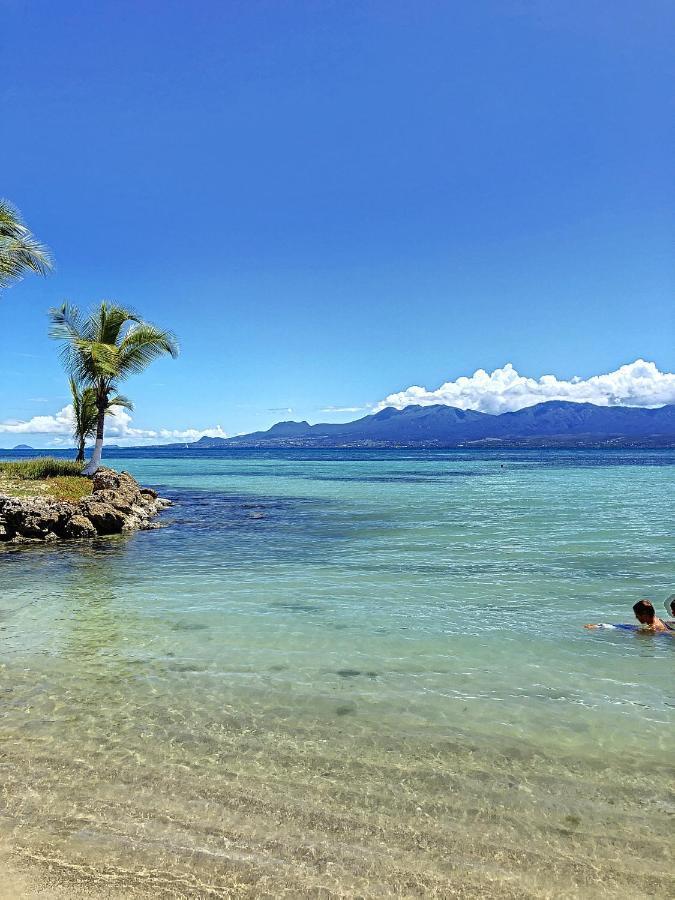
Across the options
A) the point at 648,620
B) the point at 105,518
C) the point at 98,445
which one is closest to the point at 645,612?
the point at 648,620

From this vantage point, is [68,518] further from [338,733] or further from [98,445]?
[338,733]

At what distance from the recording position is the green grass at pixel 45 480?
82.6ft

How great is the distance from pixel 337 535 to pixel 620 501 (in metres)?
20.9

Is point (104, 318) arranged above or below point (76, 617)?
above

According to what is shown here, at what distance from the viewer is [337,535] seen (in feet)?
70.7

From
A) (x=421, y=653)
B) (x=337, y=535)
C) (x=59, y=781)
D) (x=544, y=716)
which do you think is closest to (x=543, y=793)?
(x=544, y=716)

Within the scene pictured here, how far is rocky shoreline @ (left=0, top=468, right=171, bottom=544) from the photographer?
798 inches

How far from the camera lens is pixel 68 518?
21344mm

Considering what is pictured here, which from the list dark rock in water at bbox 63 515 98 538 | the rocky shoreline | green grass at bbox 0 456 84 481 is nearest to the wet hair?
the rocky shoreline

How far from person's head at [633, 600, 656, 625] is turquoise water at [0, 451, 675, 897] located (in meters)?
0.46

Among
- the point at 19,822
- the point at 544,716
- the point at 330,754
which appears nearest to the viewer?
the point at 19,822

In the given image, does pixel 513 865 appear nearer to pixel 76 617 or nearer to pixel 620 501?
pixel 76 617

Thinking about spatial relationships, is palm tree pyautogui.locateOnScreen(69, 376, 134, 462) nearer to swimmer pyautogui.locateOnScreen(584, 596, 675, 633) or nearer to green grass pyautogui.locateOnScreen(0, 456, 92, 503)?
green grass pyautogui.locateOnScreen(0, 456, 92, 503)

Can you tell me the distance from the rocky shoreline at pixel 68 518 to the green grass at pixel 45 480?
1.92 metres
